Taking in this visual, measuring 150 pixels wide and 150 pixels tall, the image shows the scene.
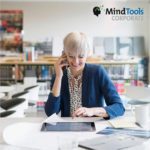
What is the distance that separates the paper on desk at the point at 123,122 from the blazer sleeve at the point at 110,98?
56 millimetres

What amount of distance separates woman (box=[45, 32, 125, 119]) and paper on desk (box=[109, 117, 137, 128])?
82 millimetres

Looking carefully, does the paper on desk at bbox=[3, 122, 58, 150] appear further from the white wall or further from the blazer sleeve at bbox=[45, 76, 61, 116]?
the white wall

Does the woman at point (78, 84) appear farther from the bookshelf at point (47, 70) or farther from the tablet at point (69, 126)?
the bookshelf at point (47, 70)

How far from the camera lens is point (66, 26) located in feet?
23.4

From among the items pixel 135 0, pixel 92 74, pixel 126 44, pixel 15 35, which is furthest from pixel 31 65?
pixel 92 74

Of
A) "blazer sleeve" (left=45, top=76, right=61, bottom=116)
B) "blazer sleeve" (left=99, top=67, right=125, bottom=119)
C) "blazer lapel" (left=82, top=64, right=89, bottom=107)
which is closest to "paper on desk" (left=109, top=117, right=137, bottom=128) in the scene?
"blazer sleeve" (left=99, top=67, right=125, bottom=119)

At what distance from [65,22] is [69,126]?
5422 mm

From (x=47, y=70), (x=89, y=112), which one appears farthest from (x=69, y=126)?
(x=47, y=70)

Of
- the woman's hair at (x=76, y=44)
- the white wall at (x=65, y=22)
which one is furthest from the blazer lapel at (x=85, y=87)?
the white wall at (x=65, y=22)

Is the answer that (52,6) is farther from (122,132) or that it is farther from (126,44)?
(122,132)

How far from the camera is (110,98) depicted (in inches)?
91.7

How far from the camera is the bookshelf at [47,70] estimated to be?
266 inches

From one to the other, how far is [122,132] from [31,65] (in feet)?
17.2

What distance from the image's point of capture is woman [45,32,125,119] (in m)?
2.25
